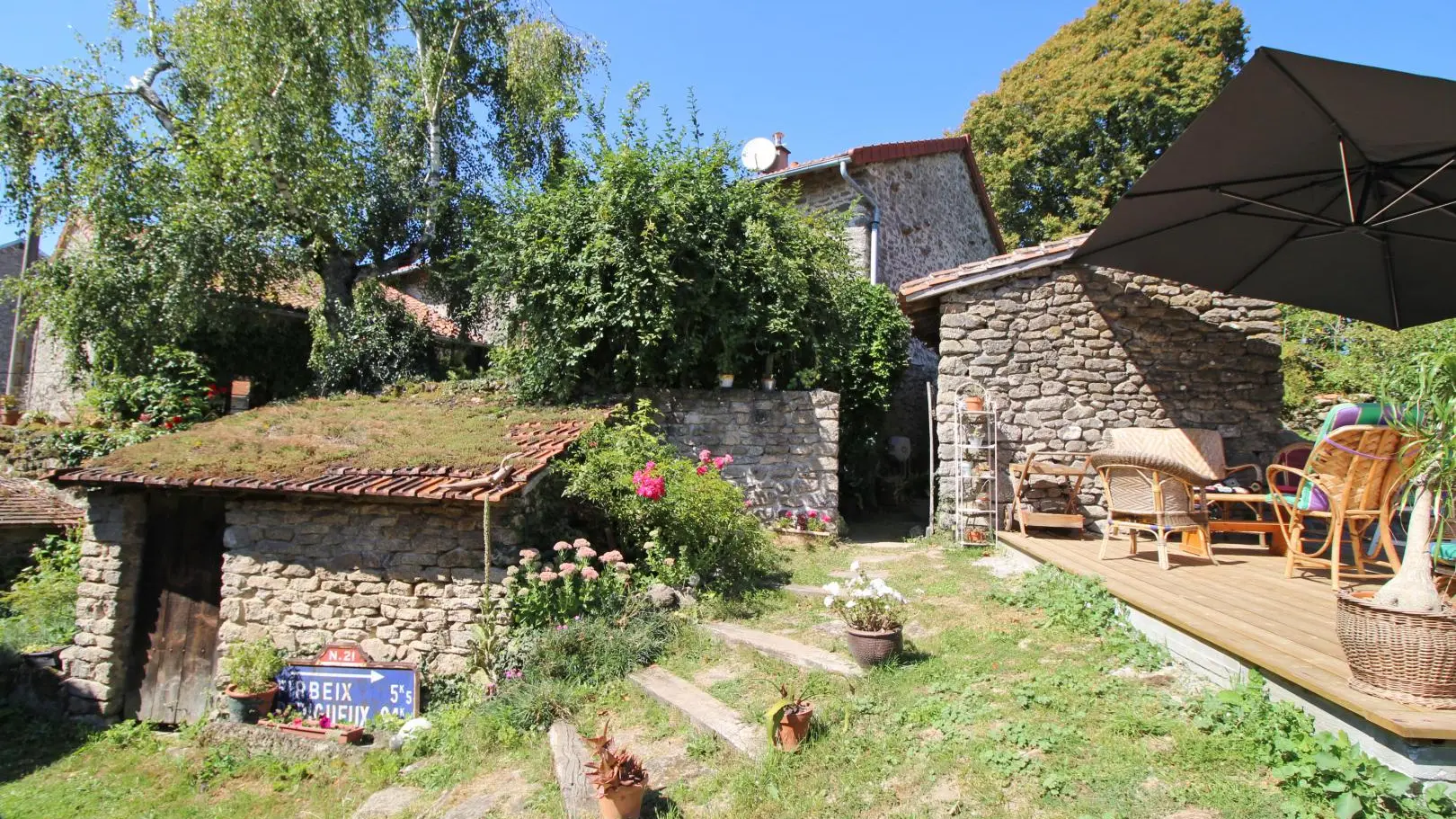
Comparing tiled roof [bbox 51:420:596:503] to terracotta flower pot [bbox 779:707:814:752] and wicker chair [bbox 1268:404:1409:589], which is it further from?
wicker chair [bbox 1268:404:1409:589]

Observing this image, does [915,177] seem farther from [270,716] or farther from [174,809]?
[174,809]

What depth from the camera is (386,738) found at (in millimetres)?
5812

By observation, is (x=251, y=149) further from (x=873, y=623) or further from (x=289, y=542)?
(x=873, y=623)

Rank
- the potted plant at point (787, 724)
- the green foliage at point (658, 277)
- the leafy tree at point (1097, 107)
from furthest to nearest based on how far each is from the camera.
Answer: the leafy tree at point (1097, 107), the green foliage at point (658, 277), the potted plant at point (787, 724)

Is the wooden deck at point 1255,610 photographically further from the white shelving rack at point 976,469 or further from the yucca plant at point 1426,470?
the white shelving rack at point 976,469

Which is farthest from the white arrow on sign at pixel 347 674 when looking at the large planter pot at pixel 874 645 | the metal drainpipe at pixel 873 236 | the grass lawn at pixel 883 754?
the metal drainpipe at pixel 873 236

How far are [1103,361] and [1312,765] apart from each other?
19.1ft

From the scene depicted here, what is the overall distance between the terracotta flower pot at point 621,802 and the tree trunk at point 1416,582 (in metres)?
3.09

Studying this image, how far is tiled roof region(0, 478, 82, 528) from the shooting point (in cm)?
977

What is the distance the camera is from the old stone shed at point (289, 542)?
242 inches

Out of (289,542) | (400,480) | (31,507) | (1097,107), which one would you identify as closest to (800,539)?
(400,480)

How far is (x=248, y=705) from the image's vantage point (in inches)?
246

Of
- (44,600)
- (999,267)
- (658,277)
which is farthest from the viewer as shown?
(44,600)

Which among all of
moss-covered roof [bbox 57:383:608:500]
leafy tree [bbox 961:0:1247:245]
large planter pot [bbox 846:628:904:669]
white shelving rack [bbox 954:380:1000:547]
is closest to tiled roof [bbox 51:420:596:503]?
moss-covered roof [bbox 57:383:608:500]
